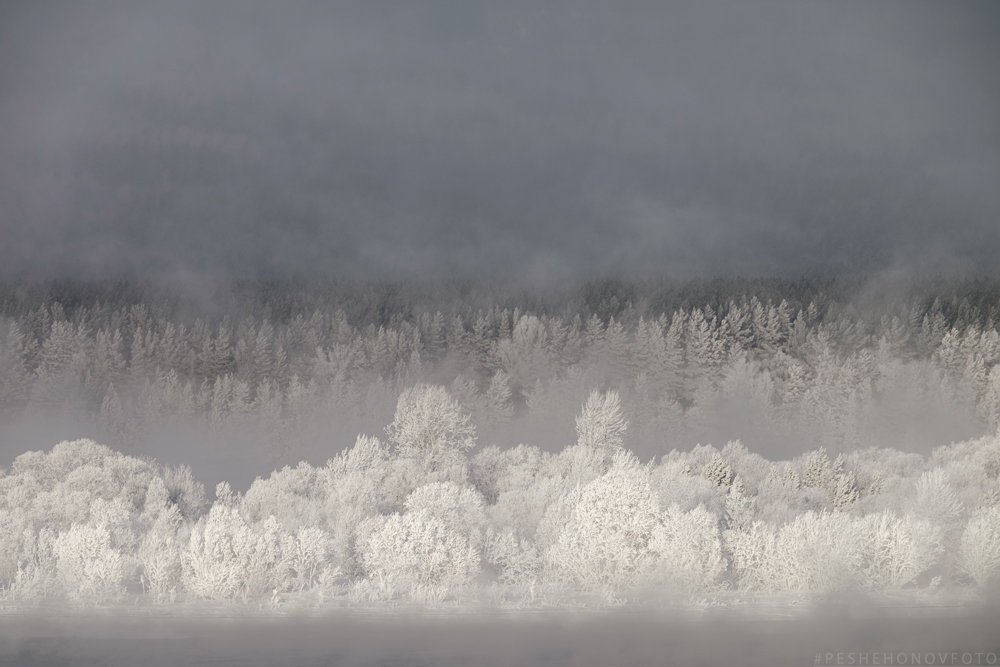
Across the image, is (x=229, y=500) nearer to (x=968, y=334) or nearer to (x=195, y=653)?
(x=195, y=653)

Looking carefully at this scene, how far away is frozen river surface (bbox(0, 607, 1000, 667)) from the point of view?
30.0 m

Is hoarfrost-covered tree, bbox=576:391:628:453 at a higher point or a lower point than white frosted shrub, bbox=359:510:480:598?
higher

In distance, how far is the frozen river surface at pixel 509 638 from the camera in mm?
29969

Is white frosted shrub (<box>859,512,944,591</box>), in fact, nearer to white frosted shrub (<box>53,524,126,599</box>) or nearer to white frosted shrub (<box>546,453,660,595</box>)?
white frosted shrub (<box>546,453,660,595</box>)

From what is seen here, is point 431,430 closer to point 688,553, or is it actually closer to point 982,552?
point 688,553

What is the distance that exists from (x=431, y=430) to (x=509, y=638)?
37.9 m

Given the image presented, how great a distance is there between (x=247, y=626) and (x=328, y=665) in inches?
191

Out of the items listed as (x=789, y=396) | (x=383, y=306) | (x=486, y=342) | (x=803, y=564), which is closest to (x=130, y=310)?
(x=383, y=306)

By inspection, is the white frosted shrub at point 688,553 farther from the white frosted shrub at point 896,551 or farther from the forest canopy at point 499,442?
the white frosted shrub at point 896,551

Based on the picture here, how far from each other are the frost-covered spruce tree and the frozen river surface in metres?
29.6

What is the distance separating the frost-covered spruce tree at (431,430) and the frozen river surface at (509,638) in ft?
97.1

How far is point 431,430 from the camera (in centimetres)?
6981

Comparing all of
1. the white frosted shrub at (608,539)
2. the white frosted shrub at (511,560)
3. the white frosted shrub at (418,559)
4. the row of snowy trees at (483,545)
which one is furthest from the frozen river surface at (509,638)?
the white frosted shrub at (511,560)

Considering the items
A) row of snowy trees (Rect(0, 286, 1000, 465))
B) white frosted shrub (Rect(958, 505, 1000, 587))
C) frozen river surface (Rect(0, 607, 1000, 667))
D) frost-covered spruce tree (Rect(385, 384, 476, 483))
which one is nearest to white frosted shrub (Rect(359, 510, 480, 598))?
frozen river surface (Rect(0, 607, 1000, 667))
